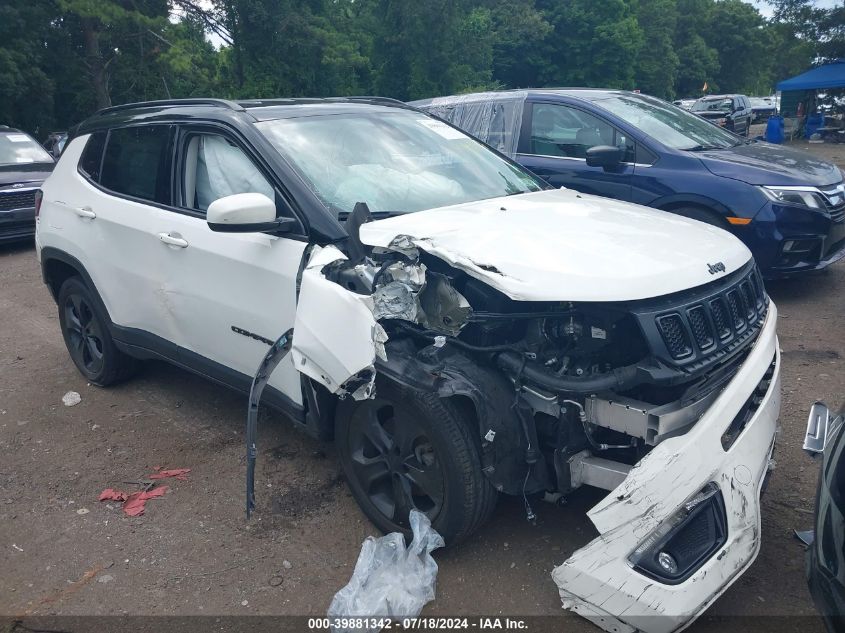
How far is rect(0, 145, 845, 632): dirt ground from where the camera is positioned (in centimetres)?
287

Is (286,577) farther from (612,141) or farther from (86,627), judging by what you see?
(612,141)

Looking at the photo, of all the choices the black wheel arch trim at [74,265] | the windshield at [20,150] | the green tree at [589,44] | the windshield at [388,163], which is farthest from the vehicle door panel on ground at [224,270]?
the green tree at [589,44]

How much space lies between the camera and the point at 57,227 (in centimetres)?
482

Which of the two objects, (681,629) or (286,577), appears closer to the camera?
(681,629)

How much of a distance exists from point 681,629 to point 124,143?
3964 mm

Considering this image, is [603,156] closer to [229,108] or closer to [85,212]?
[229,108]

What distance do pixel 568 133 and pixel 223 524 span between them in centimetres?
474

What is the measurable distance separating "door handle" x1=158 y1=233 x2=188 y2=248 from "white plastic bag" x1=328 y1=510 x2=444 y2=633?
1.80m

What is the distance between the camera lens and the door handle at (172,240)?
376 centimetres

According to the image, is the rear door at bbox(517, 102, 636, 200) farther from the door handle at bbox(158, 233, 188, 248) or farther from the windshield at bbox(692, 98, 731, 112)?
the windshield at bbox(692, 98, 731, 112)

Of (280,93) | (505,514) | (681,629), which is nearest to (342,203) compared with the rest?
(505,514)

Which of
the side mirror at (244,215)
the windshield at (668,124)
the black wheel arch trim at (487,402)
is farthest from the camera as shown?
the windshield at (668,124)

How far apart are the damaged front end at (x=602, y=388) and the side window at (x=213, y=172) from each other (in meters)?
0.90

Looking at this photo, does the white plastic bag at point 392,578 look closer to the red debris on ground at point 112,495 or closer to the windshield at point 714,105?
the red debris on ground at point 112,495
